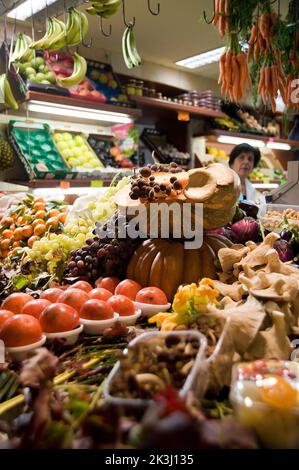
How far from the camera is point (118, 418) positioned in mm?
635

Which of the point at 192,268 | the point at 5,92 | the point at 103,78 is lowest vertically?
the point at 192,268

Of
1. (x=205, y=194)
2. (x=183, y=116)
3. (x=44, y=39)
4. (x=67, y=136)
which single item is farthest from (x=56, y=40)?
(x=183, y=116)

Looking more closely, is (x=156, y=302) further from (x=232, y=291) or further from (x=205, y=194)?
(x=205, y=194)

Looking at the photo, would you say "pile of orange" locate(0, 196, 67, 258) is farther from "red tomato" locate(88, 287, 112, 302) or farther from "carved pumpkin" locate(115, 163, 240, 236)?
"red tomato" locate(88, 287, 112, 302)

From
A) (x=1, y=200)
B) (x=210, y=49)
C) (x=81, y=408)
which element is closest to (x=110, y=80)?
(x=210, y=49)

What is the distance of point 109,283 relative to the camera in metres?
1.73

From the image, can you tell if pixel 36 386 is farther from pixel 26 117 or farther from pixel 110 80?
pixel 110 80

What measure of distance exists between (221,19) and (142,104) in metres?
2.92

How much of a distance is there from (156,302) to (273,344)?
1.86ft

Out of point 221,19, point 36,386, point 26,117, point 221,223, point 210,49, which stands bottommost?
point 36,386

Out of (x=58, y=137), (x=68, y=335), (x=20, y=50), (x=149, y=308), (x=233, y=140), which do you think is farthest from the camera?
(x=233, y=140)

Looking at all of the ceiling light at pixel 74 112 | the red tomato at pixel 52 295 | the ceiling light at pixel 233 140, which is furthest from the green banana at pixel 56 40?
the ceiling light at pixel 233 140

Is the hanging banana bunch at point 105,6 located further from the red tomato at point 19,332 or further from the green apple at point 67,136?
the green apple at point 67,136

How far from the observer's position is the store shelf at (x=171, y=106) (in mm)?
5530
